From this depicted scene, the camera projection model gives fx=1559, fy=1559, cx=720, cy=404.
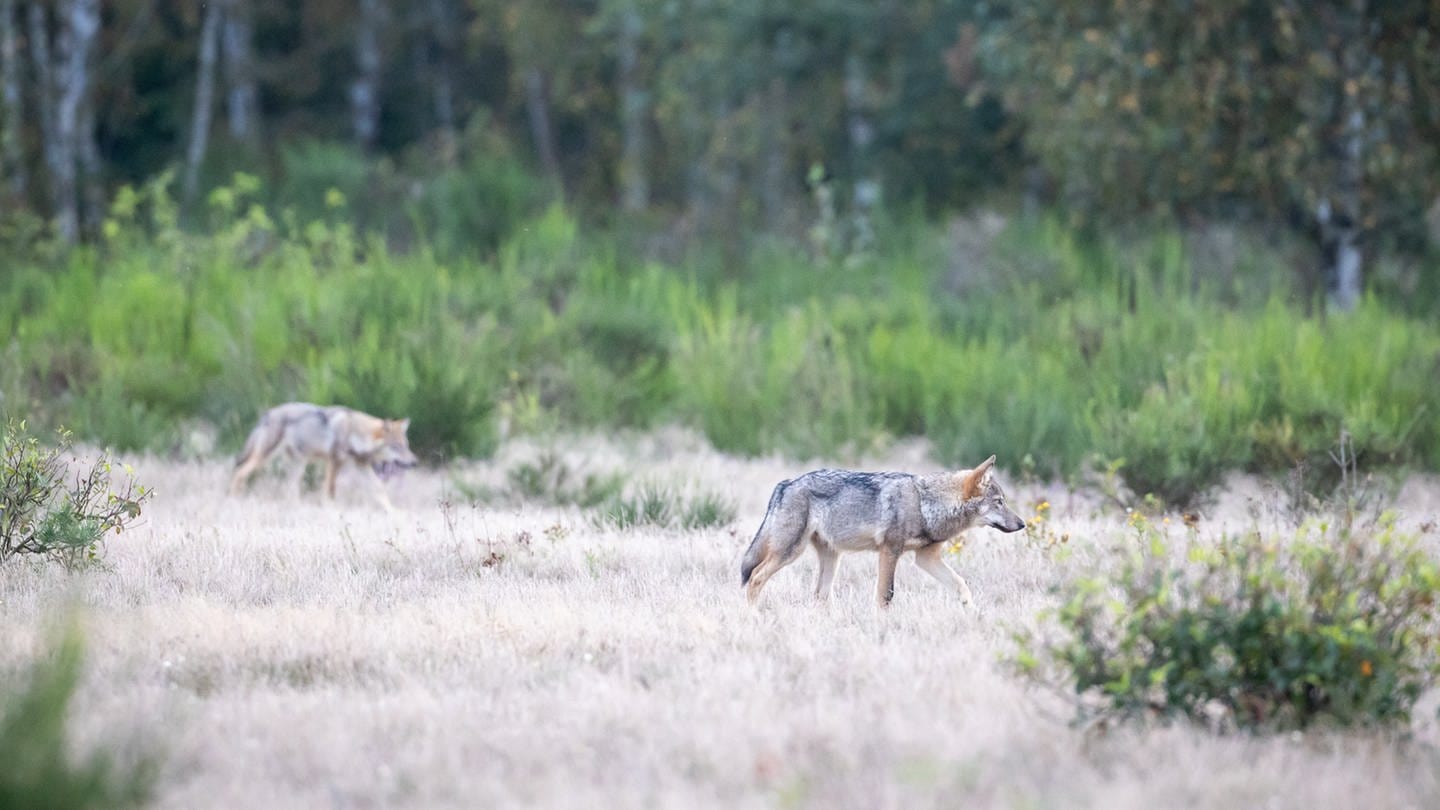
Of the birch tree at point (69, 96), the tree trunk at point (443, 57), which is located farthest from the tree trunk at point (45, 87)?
the tree trunk at point (443, 57)

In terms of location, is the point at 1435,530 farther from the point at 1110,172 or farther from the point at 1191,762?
the point at 1110,172

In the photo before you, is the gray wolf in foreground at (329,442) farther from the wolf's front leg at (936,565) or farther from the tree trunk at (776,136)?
the tree trunk at (776,136)

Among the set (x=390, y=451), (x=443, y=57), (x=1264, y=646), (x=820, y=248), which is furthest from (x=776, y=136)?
(x=1264, y=646)

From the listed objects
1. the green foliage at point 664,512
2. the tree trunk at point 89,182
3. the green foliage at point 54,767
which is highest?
the green foliage at point 54,767

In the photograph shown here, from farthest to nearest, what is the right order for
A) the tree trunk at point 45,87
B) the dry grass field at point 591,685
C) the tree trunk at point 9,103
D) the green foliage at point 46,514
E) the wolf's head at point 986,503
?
1. the tree trunk at point 45,87
2. the tree trunk at point 9,103
3. the green foliage at point 46,514
4. the wolf's head at point 986,503
5. the dry grass field at point 591,685

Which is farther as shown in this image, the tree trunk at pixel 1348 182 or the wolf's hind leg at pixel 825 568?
the tree trunk at pixel 1348 182

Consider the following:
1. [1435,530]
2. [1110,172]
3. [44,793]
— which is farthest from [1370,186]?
[44,793]

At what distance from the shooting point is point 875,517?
7.30 meters

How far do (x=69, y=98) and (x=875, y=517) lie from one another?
728 inches

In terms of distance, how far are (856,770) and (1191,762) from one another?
1.08 metres

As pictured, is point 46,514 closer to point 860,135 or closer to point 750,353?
point 750,353

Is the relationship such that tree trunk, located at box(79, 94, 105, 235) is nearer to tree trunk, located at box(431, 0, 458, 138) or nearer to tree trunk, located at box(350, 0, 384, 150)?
tree trunk, located at box(350, 0, 384, 150)

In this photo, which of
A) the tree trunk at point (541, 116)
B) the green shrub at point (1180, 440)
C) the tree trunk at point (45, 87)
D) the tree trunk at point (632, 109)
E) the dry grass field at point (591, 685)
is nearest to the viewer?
the dry grass field at point (591, 685)

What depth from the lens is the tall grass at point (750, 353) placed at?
1180 cm
